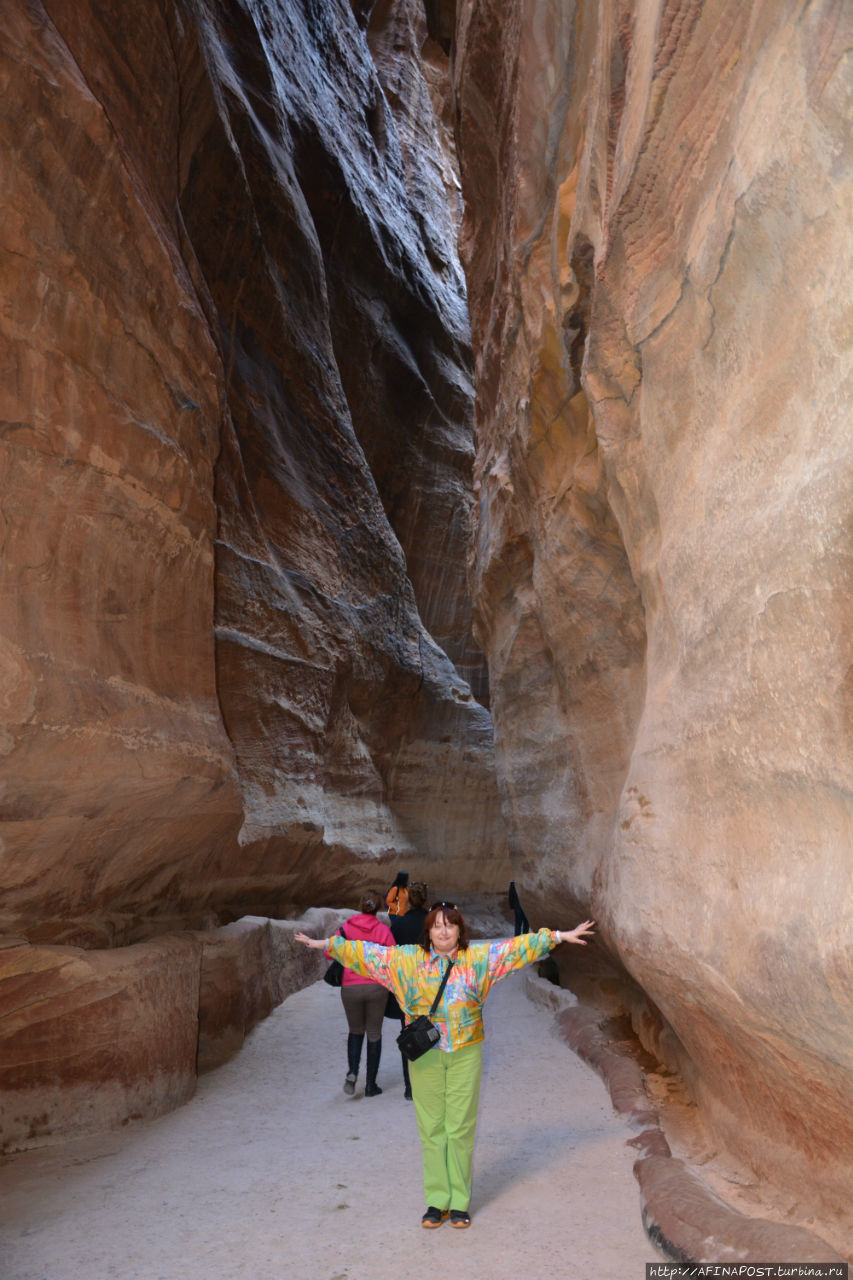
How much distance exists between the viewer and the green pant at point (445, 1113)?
11.5 feet

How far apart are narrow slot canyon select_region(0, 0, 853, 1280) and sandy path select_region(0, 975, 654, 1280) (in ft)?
0.16

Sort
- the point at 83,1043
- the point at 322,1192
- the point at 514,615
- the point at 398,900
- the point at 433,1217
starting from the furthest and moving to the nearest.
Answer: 1. the point at 514,615
2. the point at 398,900
3. the point at 83,1043
4. the point at 322,1192
5. the point at 433,1217

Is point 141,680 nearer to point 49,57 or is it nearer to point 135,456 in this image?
point 135,456

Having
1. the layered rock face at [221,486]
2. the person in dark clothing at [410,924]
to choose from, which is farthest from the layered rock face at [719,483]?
the layered rock face at [221,486]

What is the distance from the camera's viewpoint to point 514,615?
8750 mm

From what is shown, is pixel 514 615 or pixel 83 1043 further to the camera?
pixel 514 615

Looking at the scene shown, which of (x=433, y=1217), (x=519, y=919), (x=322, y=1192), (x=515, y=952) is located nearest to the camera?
(x=433, y=1217)

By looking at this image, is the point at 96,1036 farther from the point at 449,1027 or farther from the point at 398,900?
the point at 449,1027

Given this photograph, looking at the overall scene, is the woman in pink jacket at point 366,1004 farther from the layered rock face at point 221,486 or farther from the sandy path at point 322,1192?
the layered rock face at point 221,486

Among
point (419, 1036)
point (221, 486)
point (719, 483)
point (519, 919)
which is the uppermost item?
point (221, 486)

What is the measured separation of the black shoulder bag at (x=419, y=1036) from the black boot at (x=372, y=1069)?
2.40 meters

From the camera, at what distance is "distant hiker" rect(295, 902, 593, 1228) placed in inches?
138

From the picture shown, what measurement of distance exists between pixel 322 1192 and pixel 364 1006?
1.67 metres

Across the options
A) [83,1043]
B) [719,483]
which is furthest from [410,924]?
[719,483]
